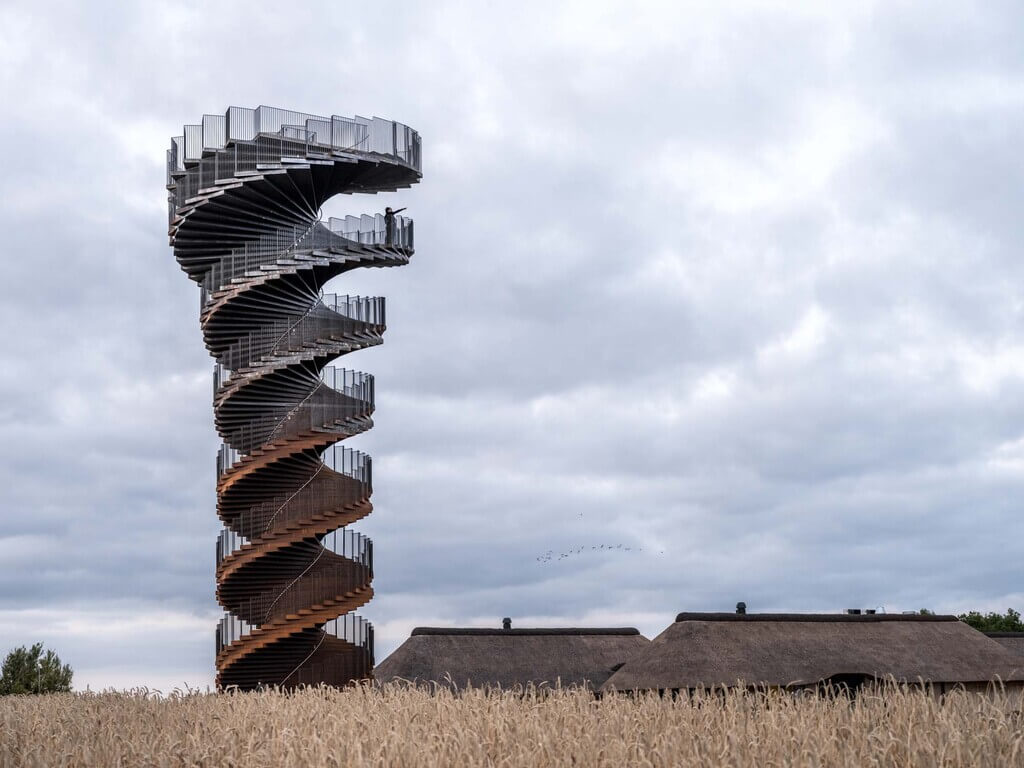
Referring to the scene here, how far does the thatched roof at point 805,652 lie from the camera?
29359 millimetres

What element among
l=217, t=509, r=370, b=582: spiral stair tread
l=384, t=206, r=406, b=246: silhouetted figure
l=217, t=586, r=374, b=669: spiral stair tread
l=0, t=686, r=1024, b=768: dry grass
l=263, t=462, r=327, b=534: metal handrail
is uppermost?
l=384, t=206, r=406, b=246: silhouetted figure

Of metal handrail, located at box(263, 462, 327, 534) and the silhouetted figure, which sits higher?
the silhouetted figure

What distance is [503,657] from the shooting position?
1364 inches

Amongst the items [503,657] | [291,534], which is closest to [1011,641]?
[503,657]

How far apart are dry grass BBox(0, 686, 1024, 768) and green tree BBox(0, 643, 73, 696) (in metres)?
33.2

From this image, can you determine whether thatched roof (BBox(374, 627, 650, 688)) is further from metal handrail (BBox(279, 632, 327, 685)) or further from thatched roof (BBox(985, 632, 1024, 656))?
thatched roof (BBox(985, 632, 1024, 656))

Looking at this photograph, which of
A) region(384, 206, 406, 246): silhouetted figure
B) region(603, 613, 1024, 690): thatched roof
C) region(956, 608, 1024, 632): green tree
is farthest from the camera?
region(956, 608, 1024, 632): green tree

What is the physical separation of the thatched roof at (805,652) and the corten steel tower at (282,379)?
7653 mm

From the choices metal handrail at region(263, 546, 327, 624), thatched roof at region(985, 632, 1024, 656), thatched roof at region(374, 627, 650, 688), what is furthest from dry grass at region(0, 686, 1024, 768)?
thatched roof at region(985, 632, 1024, 656)

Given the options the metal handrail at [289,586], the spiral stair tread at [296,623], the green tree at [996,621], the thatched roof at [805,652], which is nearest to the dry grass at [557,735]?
the thatched roof at [805,652]

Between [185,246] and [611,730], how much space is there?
87.1 feet

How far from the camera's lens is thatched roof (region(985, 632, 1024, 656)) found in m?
36.3

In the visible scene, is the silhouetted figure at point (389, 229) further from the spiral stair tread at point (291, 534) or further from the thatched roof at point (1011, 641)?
the thatched roof at point (1011, 641)

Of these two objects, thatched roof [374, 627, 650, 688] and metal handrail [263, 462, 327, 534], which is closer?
metal handrail [263, 462, 327, 534]
